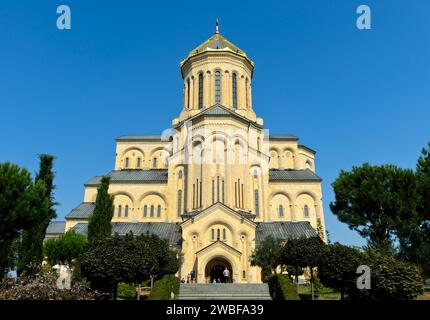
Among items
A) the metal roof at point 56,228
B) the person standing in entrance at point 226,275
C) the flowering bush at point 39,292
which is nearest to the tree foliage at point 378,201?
the person standing in entrance at point 226,275

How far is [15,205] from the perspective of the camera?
19266mm

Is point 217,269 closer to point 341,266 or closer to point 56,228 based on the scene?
point 341,266

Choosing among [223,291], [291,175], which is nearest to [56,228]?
[291,175]

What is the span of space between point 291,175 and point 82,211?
2504 centimetres

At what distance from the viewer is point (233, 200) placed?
35.6 m

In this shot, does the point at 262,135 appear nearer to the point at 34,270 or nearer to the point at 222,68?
the point at 222,68

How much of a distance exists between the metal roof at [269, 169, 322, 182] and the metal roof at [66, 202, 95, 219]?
2143 cm

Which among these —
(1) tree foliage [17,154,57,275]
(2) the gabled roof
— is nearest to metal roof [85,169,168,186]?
(2) the gabled roof

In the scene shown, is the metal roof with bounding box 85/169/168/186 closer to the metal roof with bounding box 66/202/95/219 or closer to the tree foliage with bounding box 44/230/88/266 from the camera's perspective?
the metal roof with bounding box 66/202/95/219

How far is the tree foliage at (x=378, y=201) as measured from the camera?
24.8m

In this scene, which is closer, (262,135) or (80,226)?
(80,226)

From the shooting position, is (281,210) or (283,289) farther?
(281,210)
